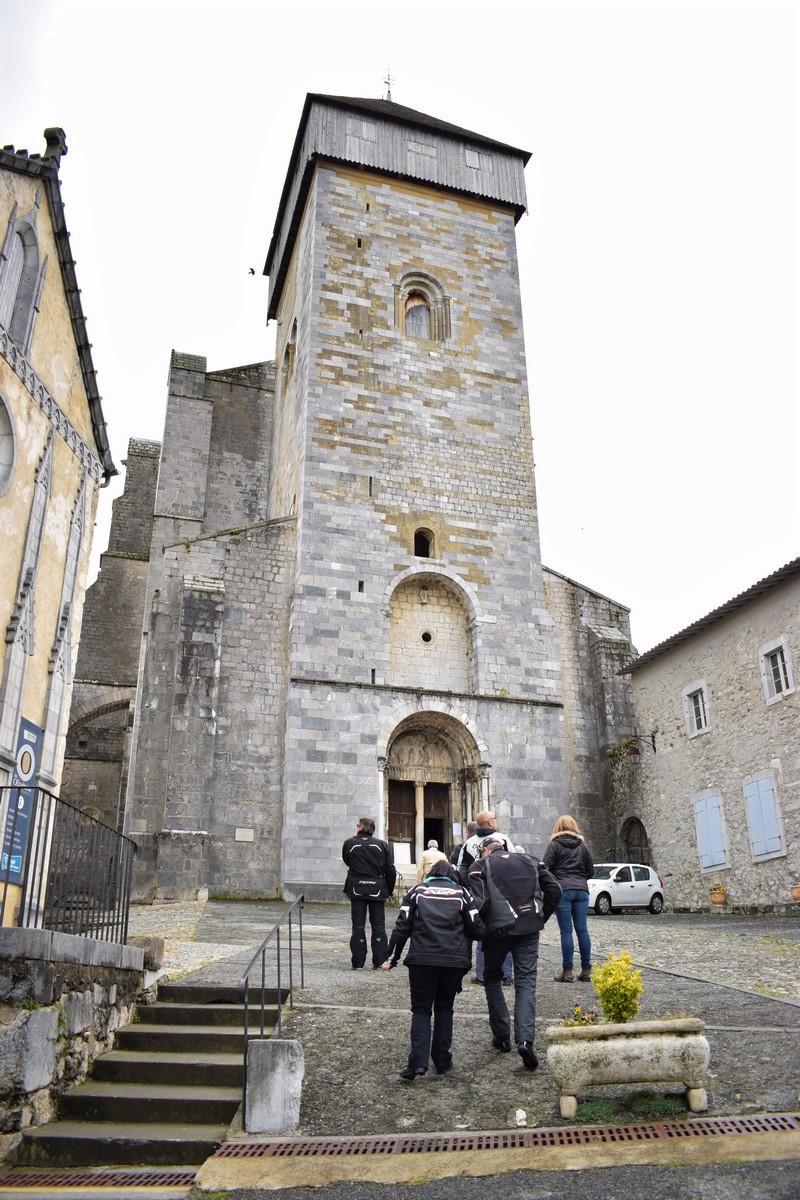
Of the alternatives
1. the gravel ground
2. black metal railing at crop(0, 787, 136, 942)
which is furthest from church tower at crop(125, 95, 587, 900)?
black metal railing at crop(0, 787, 136, 942)

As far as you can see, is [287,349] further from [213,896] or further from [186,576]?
[213,896]

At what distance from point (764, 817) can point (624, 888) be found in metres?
2.85

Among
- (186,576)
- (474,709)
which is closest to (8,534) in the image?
(186,576)

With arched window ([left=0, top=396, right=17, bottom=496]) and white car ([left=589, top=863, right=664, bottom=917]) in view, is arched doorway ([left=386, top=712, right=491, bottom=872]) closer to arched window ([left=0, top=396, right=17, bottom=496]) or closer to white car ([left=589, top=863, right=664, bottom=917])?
white car ([left=589, top=863, right=664, bottom=917])

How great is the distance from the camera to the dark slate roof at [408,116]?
2362cm

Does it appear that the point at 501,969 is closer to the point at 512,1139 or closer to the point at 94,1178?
the point at 512,1139

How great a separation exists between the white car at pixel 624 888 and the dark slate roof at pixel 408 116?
18.6 metres

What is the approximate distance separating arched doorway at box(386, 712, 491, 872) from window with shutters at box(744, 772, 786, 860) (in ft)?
16.0

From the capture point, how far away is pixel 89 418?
1173 centimetres

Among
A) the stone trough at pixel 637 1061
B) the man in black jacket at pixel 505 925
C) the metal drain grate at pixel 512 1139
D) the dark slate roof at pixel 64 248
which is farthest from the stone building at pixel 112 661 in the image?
the stone trough at pixel 637 1061

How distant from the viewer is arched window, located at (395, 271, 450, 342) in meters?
22.7

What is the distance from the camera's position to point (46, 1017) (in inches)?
211

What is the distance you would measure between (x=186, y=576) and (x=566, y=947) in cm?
1240

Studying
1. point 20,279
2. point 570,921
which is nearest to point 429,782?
point 570,921
